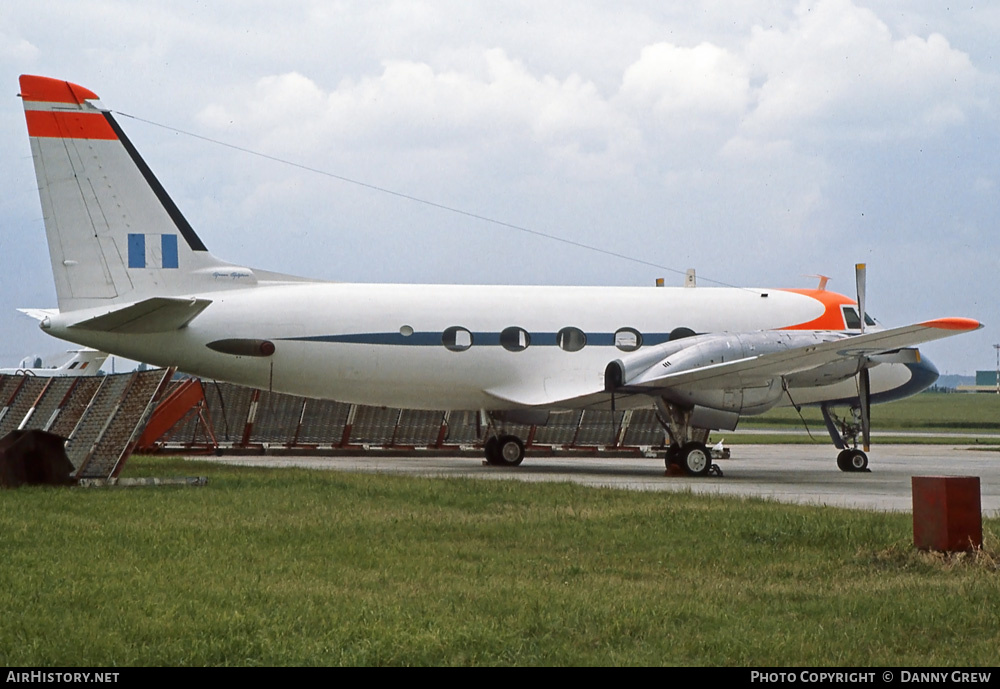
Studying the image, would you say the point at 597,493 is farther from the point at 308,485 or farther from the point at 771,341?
the point at 771,341

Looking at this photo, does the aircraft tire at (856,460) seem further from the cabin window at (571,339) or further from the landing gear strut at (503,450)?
the landing gear strut at (503,450)

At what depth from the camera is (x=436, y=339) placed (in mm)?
21844

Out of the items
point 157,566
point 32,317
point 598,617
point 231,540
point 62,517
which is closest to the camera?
point 598,617

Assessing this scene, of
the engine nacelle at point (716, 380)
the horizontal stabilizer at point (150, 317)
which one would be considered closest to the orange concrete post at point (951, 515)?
the engine nacelle at point (716, 380)

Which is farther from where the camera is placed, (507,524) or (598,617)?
(507,524)

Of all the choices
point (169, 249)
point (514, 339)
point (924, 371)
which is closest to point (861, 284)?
point (924, 371)

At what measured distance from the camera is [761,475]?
72.0 ft

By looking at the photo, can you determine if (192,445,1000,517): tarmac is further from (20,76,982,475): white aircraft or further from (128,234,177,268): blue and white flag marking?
(128,234,177,268): blue and white flag marking

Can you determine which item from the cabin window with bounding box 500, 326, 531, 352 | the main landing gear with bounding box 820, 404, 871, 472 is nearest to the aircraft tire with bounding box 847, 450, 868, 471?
the main landing gear with bounding box 820, 404, 871, 472

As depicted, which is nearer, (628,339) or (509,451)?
(628,339)

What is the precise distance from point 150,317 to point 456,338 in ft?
19.4

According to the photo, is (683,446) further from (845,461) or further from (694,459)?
(845,461)

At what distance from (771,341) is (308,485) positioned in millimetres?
9786

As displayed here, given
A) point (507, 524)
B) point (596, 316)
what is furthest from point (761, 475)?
point (507, 524)
